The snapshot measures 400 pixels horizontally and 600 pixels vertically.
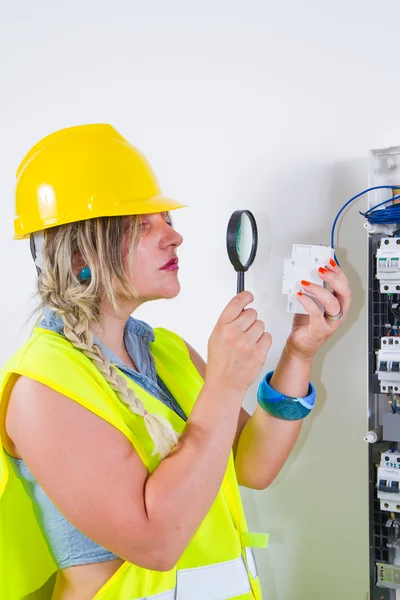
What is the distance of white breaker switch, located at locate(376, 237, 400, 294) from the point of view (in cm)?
126

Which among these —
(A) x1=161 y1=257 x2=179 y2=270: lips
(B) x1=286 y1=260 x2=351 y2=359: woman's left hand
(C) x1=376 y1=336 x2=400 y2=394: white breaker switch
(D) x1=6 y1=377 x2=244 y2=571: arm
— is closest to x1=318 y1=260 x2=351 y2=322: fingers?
(B) x1=286 y1=260 x2=351 y2=359: woman's left hand

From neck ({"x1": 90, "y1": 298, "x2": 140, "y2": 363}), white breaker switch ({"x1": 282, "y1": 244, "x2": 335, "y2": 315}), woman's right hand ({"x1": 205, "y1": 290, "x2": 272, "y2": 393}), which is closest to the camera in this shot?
woman's right hand ({"x1": 205, "y1": 290, "x2": 272, "y2": 393})

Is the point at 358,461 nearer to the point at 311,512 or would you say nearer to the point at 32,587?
the point at 311,512

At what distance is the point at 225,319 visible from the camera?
3.48 ft

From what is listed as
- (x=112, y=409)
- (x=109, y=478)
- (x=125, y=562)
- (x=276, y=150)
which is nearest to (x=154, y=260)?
(x=112, y=409)

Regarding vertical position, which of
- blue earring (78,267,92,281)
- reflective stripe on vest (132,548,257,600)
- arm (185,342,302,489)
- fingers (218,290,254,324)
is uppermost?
blue earring (78,267,92,281)

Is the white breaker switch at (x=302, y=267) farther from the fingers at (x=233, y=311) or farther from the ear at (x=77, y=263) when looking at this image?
the ear at (x=77, y=263)

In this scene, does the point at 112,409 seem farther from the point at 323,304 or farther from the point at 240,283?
the point at 323,304

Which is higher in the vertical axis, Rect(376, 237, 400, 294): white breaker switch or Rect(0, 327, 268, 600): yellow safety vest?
Rect(376, 237, 400, 294): white breaker switch

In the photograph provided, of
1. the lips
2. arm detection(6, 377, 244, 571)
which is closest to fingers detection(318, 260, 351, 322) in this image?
the lips

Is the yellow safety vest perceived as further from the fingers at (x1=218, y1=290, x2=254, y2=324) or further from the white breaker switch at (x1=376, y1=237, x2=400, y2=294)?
the white breaker switch at (x1=376, y1=237, x2=400, y2=294)

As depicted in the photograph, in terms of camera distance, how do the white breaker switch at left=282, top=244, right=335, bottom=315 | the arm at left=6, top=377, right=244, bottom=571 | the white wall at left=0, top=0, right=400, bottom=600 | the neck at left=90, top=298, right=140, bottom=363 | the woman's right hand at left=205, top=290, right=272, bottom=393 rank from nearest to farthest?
the arm at left=6, top=377, right=244, bottom=571, the woman's right hand at left=205, top=290, right=272, bottom=393, the neck at left=90, top=298, right=140, bottom=363, the white breaker switch at left=282, top=244, right=335, bottom=315, the white wall at left=0, top=0, right=400, bottom=600

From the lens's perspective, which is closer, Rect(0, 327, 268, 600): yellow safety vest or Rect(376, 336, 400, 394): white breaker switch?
Rect(0, 327, 268, 600): yellow safety vest

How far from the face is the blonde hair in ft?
0.05
